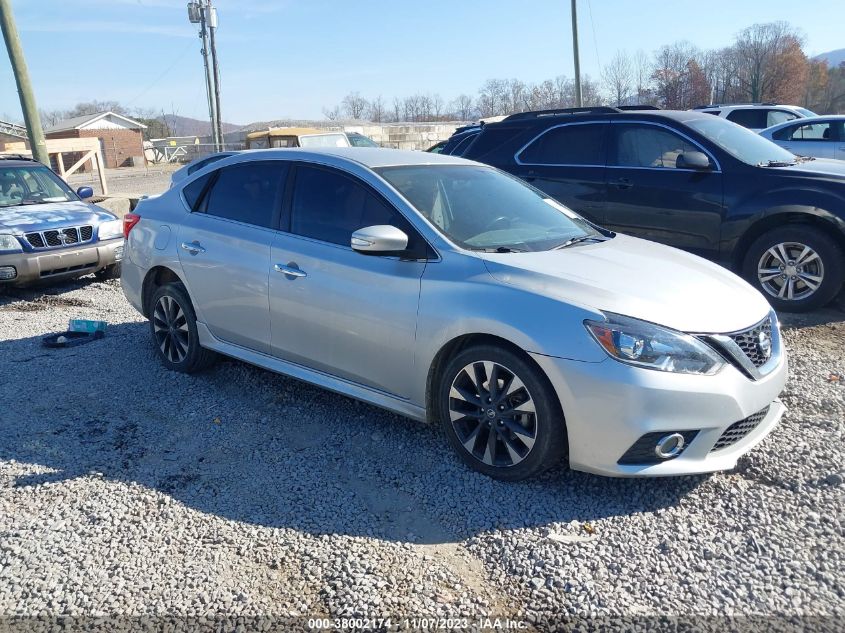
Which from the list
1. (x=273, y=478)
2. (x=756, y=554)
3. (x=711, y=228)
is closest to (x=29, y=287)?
(x=273, y=478)

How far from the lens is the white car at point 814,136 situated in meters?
13.3

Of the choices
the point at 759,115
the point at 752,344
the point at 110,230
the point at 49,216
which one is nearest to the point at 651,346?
the point at 752,344

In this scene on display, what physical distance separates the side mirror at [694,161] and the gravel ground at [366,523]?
2.71 meters

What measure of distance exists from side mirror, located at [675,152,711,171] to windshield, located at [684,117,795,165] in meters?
0.30

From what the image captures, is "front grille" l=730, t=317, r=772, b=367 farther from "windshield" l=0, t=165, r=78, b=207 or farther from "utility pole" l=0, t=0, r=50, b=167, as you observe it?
"utility pole" l=0, t=0, r=50, b=167

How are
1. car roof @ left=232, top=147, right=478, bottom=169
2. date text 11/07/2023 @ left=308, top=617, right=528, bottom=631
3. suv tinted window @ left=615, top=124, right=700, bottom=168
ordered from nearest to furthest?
date text 11/07/2023 @ left=308, top=617, right=528, bottom=631 → car roof @ left=232, top=147, right=478, bottom=169 → suv tinted window @ left=615, top=124, right=700, bottom=168

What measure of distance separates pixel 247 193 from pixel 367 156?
94 cm

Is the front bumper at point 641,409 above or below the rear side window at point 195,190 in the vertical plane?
below

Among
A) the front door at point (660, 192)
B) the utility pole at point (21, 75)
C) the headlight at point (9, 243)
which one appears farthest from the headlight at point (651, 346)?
the utility pole at point (21, 75)

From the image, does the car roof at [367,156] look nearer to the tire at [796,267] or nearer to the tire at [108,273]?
the tire at [796,267]

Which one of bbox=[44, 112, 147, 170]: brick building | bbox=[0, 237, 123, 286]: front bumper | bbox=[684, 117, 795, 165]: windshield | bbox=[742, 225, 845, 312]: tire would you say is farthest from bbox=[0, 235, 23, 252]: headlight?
bbox=[44, 112, 147, 170]: brick building

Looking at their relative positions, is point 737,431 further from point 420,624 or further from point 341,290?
point 341,290

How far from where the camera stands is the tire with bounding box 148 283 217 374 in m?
5.22

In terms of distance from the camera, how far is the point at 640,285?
3.58 m
